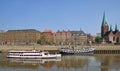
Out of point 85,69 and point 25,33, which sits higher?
point 25,33

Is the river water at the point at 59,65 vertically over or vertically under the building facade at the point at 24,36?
under

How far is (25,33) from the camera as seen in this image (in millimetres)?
196375

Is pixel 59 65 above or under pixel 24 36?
under

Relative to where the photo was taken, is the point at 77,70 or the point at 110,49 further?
the point at 110,49

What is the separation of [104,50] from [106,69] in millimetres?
60154

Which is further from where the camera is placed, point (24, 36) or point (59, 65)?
point (24, 36)

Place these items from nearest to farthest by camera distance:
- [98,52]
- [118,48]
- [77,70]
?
[77,70]
[98,52]
[118,48]

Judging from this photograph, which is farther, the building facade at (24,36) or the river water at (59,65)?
the building facade at (24,36)

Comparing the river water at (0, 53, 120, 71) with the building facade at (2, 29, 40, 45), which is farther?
the building facade at (2, 29, 40, 45)

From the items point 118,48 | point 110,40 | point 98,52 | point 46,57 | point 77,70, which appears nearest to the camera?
point 77,70

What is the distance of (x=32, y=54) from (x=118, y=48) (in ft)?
171

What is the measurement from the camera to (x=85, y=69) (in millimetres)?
53188

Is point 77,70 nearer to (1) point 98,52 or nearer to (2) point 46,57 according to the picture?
(2) point 46,57

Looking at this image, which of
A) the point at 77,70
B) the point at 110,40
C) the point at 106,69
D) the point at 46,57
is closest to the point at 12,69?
the point at 77,70
